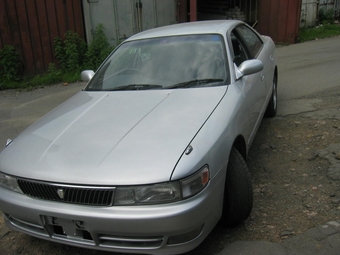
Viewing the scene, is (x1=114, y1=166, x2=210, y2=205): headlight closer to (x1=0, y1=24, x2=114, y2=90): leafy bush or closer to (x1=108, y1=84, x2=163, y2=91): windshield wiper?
(x1=108, y1=84, x2=163, y2=91): windshield wiper

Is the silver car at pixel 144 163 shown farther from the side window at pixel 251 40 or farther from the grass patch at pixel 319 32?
the grass patch at pixel 319 32

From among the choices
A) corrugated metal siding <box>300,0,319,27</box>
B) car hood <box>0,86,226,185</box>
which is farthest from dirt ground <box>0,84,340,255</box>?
corrugated metal siding <box>300,0,319,27</box>

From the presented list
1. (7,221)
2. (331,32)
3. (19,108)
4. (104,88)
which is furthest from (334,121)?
(331,32)

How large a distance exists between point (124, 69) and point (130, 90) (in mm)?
437

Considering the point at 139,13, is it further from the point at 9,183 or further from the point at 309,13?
the point at 9,183

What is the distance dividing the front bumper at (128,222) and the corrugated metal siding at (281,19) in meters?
9.75

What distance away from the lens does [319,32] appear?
12297 mm

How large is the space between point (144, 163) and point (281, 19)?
1022cm

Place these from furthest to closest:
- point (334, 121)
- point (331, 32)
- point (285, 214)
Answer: point (331, 32) < point (334, 121) < point (285, 214)

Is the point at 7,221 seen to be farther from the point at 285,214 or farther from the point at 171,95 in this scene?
the point at 285,214

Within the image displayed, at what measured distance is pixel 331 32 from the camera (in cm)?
1230

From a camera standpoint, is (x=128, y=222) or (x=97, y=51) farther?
(x=97, y=51)

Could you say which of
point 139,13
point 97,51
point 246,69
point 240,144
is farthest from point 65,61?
point 240,144

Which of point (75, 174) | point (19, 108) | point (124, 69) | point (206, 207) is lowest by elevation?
point (19, 108)
